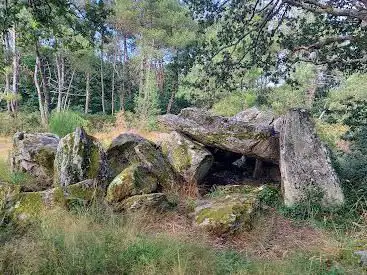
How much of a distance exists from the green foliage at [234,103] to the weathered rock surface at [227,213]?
13258 millimetres

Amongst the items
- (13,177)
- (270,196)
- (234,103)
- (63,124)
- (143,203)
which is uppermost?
(234,103)

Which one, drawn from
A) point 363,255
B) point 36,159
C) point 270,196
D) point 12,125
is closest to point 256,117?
point 270,196

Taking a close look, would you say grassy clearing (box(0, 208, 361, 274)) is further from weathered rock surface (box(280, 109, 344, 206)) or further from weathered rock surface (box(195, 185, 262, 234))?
weathered rock surface (box(280, 109, 344, 206))

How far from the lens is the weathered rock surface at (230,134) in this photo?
751cm

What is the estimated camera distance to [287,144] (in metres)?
6.96

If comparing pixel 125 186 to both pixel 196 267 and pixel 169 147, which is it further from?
pixel 196 267

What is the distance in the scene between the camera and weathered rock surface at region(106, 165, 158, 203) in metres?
6.08

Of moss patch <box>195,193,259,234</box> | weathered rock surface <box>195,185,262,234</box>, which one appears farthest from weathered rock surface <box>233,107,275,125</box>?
moss patch <box>195,193,259,234</box>

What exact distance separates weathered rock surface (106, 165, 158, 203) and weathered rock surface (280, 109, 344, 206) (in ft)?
8.06

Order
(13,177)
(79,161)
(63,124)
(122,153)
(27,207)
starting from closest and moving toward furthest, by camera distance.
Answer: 1. (27,207)
2. (79,161)
3. (13,177)
4. (122,153)
5. (63,124)

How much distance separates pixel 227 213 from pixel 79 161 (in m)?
2.82

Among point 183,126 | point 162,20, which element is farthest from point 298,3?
point 162,20

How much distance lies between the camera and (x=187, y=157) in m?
7.61

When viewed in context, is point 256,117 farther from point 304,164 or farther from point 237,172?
point 304,164
